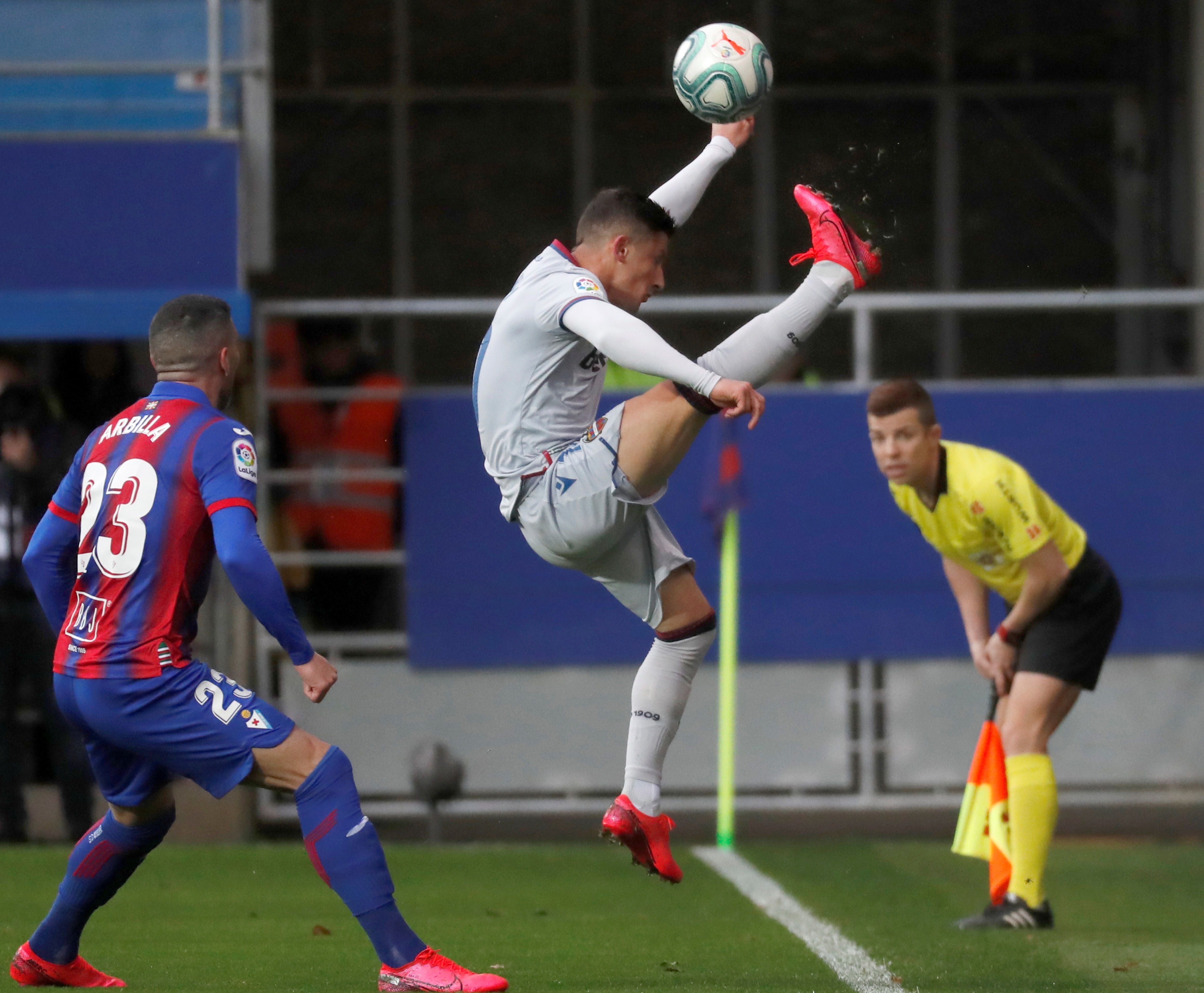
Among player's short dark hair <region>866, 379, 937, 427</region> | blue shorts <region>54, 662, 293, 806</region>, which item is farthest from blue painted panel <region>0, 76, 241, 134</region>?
blue shorts <region>54, 662, 293, 806</region>

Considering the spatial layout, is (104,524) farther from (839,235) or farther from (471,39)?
(471,39)

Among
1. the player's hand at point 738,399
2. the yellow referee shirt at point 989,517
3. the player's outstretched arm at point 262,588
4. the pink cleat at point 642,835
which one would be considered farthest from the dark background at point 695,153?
the player's outstretched arm at point 262,588

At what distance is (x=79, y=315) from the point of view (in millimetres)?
9281

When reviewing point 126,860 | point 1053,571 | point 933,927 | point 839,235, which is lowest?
point 933,927

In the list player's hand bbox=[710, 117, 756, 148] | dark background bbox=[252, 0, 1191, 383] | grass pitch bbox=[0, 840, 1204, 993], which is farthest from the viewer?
dark background bbox=[252, 0, 1191, 383]

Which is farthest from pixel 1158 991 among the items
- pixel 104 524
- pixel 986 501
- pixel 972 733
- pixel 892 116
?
pixel 892 116

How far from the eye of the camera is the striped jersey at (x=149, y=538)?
479cm

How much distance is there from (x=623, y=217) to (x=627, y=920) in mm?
2930

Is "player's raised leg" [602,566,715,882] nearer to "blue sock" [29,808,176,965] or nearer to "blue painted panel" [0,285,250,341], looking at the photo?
"blue sock" [29,808,176,965]

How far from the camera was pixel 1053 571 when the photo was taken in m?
6.88

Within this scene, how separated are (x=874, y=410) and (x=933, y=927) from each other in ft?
6.53

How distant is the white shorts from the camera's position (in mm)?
5355

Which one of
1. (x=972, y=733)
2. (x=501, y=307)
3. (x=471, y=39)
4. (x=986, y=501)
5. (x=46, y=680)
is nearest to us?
(x=501, y=307)

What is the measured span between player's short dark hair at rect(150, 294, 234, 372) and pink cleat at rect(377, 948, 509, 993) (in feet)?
5.68
